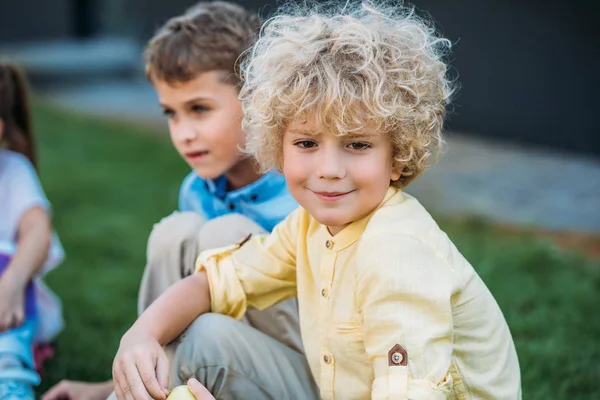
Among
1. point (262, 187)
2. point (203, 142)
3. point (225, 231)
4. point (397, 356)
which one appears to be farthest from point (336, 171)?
point (203, 142)

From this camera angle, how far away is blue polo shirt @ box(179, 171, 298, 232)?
2.45 metres

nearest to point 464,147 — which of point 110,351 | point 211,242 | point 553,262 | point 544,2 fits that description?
point 544,2

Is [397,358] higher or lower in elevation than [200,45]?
lower

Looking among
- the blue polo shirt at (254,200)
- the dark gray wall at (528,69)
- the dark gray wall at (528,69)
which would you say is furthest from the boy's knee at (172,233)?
the dark gray wall at (528,69)

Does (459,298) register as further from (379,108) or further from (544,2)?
(544,2)

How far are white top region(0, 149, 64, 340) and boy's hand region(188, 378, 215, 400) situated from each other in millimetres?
1169

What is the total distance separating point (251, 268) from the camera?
2068 mm

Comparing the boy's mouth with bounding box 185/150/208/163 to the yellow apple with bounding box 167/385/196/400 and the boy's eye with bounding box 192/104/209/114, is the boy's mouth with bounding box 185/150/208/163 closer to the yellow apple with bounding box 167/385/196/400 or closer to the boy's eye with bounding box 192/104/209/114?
the boy's eye with bounding box 192/104/209/114

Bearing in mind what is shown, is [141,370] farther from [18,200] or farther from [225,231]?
[18,200]

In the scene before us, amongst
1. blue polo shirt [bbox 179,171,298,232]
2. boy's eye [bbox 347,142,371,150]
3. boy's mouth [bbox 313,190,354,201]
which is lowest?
boy's mouth [bbox 313,190,354,201]

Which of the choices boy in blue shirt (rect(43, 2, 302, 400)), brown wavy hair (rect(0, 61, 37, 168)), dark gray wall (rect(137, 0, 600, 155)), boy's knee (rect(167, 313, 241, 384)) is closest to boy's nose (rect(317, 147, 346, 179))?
boy's knee (rect(167, 313, 241, 384))

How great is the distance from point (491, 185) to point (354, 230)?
13.1 feet

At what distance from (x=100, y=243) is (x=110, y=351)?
1518 millimetres

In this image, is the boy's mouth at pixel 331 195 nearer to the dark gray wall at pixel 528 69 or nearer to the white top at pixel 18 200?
the white top at pixel 18 200
